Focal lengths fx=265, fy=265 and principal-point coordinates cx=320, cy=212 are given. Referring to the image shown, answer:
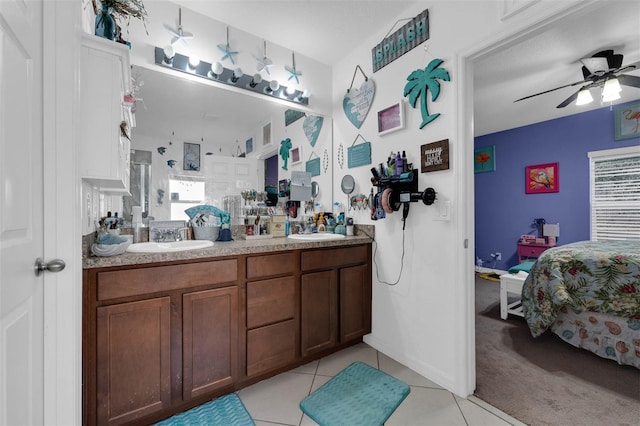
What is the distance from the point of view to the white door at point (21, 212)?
0.77 m

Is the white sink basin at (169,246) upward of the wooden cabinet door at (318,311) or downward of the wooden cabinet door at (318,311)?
upward

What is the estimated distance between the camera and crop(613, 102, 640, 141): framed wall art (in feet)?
11.2

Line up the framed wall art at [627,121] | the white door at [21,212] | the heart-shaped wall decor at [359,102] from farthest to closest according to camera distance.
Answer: the framed wall art at [627,121]
the heart-shaped wall decor at [359,102]
the white door at [21,212]

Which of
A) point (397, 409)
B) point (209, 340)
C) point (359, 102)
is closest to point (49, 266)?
point (209, 340)

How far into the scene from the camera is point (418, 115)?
74.0 inches

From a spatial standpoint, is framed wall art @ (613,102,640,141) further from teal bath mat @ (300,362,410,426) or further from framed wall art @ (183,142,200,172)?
framed wall art @ (183,142,200,172)

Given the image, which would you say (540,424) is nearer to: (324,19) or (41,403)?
(41,403)

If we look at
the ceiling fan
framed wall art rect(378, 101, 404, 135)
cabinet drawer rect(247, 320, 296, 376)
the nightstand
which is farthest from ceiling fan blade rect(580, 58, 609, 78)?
cabinet drawer rect(247, 320, 296, 376)

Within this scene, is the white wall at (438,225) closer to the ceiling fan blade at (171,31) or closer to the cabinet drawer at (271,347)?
the cabinet drawer at (271,347)

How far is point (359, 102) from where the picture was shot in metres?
2.34

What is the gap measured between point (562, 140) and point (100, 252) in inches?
223

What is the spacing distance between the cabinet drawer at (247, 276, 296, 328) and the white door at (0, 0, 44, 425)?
911 millimetres

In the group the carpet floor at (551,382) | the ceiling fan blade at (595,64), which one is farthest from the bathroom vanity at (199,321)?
the ceiling fan blade at (595,64)

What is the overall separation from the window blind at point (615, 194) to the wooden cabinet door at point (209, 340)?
16.3 feet
